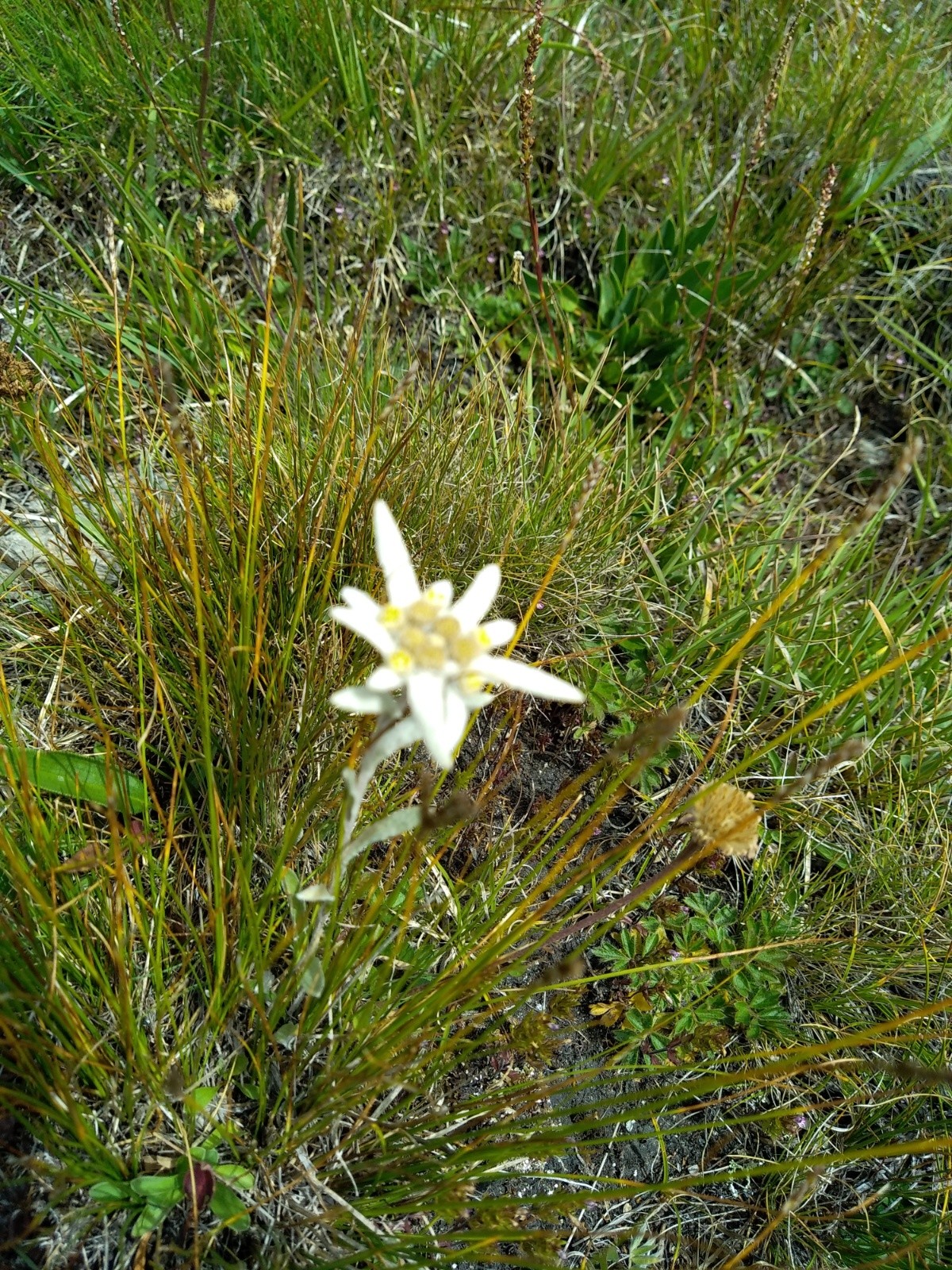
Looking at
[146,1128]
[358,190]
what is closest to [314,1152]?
[146,1128]

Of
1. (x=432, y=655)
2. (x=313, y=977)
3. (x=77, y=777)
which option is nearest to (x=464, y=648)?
(x=432, y=655)

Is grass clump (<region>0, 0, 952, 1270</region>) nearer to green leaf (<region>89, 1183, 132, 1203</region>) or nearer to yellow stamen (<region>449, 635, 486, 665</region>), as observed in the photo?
green leaf (<region>89, 1183, 132, 1203</region>)

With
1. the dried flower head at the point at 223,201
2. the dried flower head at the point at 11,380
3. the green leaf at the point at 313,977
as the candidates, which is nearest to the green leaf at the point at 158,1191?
the green leaf at the point at 313,977

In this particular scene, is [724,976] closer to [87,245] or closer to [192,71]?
[87,245]

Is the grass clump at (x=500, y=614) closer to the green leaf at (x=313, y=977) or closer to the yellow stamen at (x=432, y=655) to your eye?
the green leaf at (x=313, y=977)

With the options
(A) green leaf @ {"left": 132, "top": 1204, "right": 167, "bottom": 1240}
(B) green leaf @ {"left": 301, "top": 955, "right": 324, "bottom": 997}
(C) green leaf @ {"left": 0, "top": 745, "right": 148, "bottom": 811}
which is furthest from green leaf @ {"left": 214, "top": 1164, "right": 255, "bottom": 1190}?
(C) green leaf @ {"left": 0, "top": 745, "right": 148, "bottom": 811}
